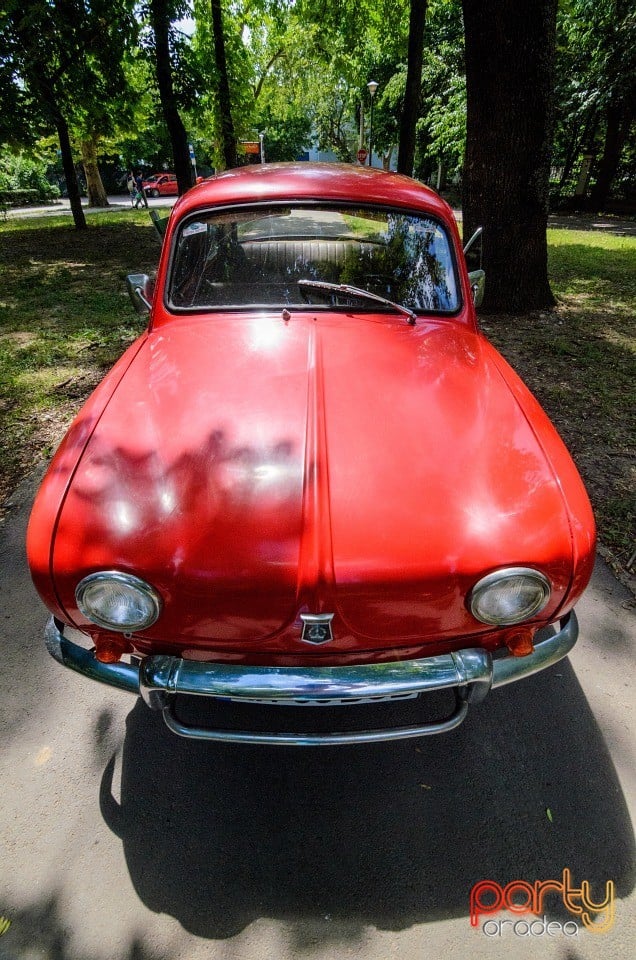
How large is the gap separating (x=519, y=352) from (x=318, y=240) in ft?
10.6

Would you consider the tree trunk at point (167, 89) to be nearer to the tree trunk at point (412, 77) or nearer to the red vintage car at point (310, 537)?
the tree trunk at point (412, 77)

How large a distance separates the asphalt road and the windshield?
1.90m

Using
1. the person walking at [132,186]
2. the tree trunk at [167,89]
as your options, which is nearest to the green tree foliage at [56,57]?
the tree trunk at [167,89]

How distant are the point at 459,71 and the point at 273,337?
24566 millimetres

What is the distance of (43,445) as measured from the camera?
3.97 m

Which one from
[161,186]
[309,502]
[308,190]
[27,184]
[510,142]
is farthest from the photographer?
[161,186]

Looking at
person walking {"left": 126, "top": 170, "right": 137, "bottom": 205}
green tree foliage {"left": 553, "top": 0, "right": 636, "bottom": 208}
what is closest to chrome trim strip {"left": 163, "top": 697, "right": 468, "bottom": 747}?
green tree foliage {"left": 553, "top": 0, "right": 636, "bottom": 208}

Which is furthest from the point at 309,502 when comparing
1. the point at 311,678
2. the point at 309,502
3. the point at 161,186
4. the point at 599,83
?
the point at 161,186

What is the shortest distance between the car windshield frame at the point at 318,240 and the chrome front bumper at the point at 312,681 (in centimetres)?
169

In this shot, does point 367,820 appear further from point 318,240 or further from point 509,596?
point 318,240

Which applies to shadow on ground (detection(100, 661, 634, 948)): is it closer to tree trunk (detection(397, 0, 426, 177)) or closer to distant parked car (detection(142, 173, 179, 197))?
tree trunk (detection(397, 0, 426, 177))

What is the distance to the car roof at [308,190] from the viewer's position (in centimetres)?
272

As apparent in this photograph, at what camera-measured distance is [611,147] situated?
17875mm

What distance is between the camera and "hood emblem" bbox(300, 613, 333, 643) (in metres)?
1.46
